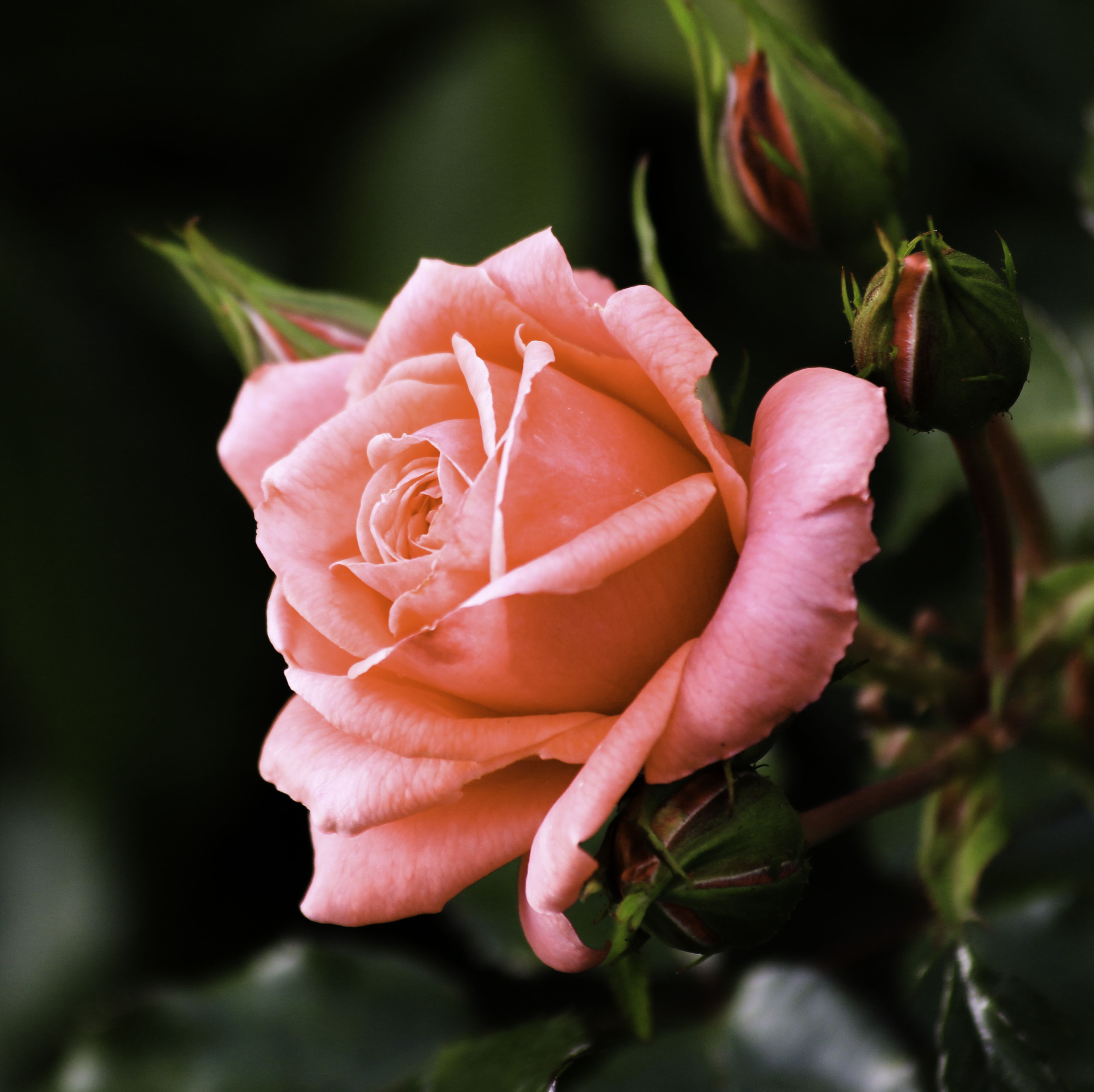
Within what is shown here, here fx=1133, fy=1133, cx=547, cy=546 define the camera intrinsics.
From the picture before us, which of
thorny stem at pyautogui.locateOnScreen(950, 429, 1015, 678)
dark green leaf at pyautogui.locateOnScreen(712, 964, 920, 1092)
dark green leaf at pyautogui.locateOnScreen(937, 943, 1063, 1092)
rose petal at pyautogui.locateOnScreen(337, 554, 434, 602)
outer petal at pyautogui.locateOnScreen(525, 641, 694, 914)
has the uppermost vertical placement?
rose petal at pyautogui.locateOnScreen(337, 554, 434, 602)

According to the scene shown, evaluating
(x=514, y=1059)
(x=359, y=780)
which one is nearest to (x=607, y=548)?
(x=359, y=780)

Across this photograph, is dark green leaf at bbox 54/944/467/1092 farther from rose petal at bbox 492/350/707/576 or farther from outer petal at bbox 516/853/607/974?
rose petal at bbox 492/350/707/576

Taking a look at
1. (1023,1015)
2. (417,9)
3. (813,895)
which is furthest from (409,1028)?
(417,9)

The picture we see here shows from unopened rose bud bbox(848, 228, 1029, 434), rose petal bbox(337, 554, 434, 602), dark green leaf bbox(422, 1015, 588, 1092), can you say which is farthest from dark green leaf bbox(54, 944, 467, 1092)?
unopened rose bud bbox(848, 228, 1029, 434)

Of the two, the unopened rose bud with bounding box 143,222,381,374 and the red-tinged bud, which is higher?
the unopened rose bud with bounding box 143,222,381,374

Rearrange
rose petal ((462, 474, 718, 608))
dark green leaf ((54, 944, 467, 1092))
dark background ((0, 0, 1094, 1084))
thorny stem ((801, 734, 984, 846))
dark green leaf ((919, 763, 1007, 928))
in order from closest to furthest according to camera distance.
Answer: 1. rose petal ((462, 474, 718, 608))
2. thorny stem ((801, 734, 984, 846))
3. dark green leaf ((919, 763, 1007, 928))
4. dark green leaf ((54, 944, 467, 1092))
5. dark background ((0, 0, 1094, 1084))

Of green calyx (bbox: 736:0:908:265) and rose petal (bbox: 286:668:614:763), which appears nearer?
rose petal (bbox: 286:668:614:763)

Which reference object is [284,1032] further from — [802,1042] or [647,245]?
[647,245]

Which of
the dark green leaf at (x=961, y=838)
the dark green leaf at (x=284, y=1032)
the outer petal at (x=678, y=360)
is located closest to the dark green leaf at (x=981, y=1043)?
the dark green leaf at (x=961, y=838)

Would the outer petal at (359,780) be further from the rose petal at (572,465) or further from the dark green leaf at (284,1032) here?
the dark green leaf at (284,1032)
